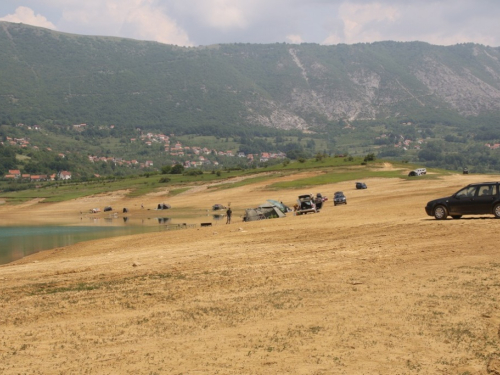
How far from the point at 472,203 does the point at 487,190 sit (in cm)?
90

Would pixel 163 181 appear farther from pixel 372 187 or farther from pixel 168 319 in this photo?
pixel 168 319

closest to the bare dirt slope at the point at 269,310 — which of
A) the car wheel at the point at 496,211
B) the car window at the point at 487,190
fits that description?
the car wheel at the point at 496,211

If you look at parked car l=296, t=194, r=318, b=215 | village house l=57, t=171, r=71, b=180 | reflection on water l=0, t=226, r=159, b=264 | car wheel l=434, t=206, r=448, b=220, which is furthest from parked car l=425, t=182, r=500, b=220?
village house l=57, t=171, r=71, b=180

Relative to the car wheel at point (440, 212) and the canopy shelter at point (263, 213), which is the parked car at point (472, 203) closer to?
the car wheel at point (440, 212)

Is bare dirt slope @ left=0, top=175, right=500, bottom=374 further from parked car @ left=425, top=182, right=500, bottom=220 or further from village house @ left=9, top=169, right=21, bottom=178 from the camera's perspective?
village house @ left=9, top=169, right=21, bottom=178

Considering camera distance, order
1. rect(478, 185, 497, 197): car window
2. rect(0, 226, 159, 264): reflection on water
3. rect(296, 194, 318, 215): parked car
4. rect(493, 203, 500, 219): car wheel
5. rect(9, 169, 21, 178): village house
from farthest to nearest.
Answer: rect(9, 169, 21, 178): village house < rect(296, 194, 318, 215): parked car < rect(0, 226, 159, 264): reflection on water < rect(478, 185, 497, 197): car window < rect(493, 203, 500, 219): car wheel

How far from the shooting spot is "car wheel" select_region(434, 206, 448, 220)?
2997 cm

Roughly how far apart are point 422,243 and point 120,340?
13.7 meters

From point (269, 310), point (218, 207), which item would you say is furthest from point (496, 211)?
point (218, 207)

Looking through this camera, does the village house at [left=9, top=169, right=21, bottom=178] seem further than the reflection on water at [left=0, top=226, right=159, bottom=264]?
Yes

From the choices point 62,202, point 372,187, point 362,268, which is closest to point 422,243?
point 362,268

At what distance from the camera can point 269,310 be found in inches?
571

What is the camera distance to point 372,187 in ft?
282

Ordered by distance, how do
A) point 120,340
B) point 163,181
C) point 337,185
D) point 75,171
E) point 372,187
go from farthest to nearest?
point 75,171
point 163,181
point 337,185
point 372,187
point 120,340
